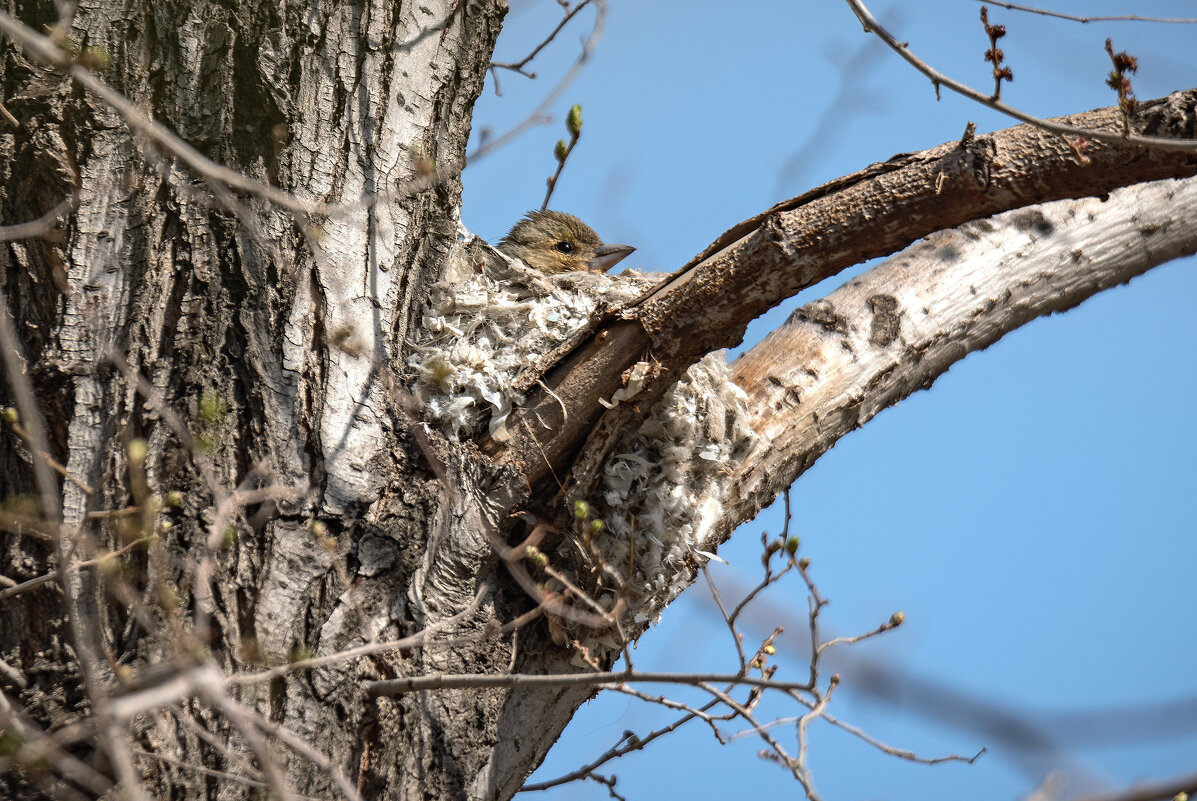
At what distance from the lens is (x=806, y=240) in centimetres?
272

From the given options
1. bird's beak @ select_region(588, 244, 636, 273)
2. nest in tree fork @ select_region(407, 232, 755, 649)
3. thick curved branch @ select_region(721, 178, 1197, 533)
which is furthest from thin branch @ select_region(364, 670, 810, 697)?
bird's beak @ select_region(588, 244, 636, 273)

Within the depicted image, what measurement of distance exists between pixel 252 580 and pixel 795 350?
2.02 meters

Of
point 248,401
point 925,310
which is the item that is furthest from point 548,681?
point 925,310

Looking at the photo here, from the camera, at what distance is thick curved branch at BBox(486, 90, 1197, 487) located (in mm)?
2496

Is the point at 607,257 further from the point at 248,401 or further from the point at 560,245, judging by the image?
the point at 248,401

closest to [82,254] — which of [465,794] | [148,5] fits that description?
[148,5]

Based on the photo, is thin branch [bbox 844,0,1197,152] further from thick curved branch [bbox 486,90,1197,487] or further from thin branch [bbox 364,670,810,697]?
thin branch [bbox 364,670,810,697]

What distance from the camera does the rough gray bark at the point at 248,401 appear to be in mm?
2594

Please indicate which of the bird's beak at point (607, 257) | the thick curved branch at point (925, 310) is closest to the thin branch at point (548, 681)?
the thick curved branch at point (925, 310)

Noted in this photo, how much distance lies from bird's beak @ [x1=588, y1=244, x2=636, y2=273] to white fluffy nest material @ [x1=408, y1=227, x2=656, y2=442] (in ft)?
4.65

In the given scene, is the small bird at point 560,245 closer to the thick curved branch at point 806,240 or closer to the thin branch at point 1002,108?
the thick curved branch at point 806,240

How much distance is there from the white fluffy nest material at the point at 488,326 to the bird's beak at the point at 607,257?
142 centimetres

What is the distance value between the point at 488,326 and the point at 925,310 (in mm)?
1583

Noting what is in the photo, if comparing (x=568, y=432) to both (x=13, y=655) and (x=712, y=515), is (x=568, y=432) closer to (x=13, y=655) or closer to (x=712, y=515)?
(x=712, y=515)
